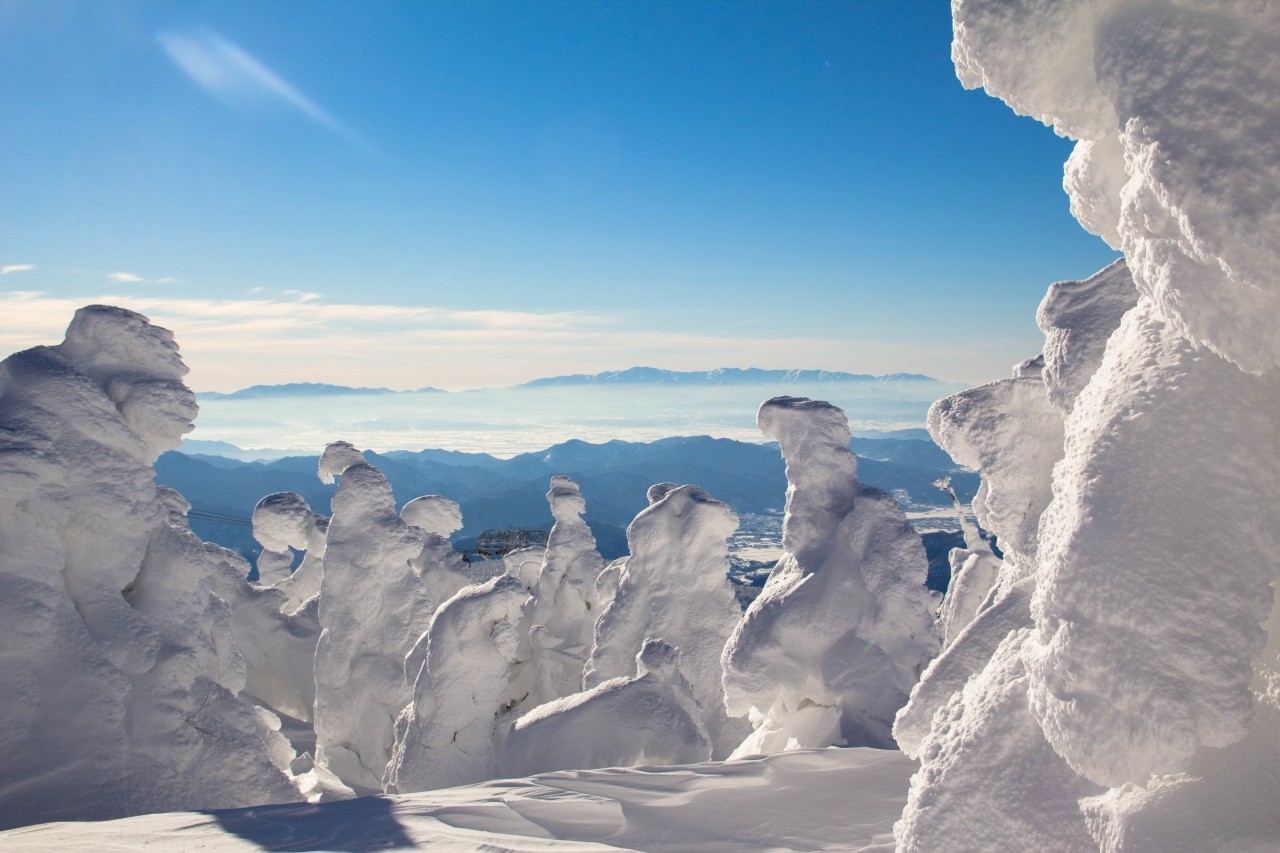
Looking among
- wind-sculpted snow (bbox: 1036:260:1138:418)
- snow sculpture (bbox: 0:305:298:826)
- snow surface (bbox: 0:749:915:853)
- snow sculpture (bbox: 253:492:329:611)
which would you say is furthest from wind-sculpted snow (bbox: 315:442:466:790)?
wind-sculpted snow (bbox: 1036:260:1138:418)

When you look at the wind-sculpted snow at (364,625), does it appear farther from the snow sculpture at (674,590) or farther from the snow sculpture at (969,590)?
the snow sculpture at (969,590)

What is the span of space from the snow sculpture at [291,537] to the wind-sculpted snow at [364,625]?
381cm

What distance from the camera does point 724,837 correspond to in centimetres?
486

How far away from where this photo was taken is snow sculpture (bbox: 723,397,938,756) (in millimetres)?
8961

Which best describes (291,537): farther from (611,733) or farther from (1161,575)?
(1161,575)

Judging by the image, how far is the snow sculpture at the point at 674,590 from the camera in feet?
47.2

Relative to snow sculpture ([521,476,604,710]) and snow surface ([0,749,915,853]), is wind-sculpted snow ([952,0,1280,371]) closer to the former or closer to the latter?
snow surface ([0,749,915,853])

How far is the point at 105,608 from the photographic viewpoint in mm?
8516

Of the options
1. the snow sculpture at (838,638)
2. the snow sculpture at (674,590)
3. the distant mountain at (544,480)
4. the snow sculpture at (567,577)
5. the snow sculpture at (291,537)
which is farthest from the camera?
the distant mountain at (544,480)

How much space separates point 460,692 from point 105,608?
429 cm

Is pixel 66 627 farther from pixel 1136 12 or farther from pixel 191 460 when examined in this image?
pixel 191 460

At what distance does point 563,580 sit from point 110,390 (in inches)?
530

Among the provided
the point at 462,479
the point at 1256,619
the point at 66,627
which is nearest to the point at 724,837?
the point at 1256,619

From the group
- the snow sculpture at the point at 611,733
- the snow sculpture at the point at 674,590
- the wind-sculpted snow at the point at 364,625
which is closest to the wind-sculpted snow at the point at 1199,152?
the snow sculpture at the point at 611,733
